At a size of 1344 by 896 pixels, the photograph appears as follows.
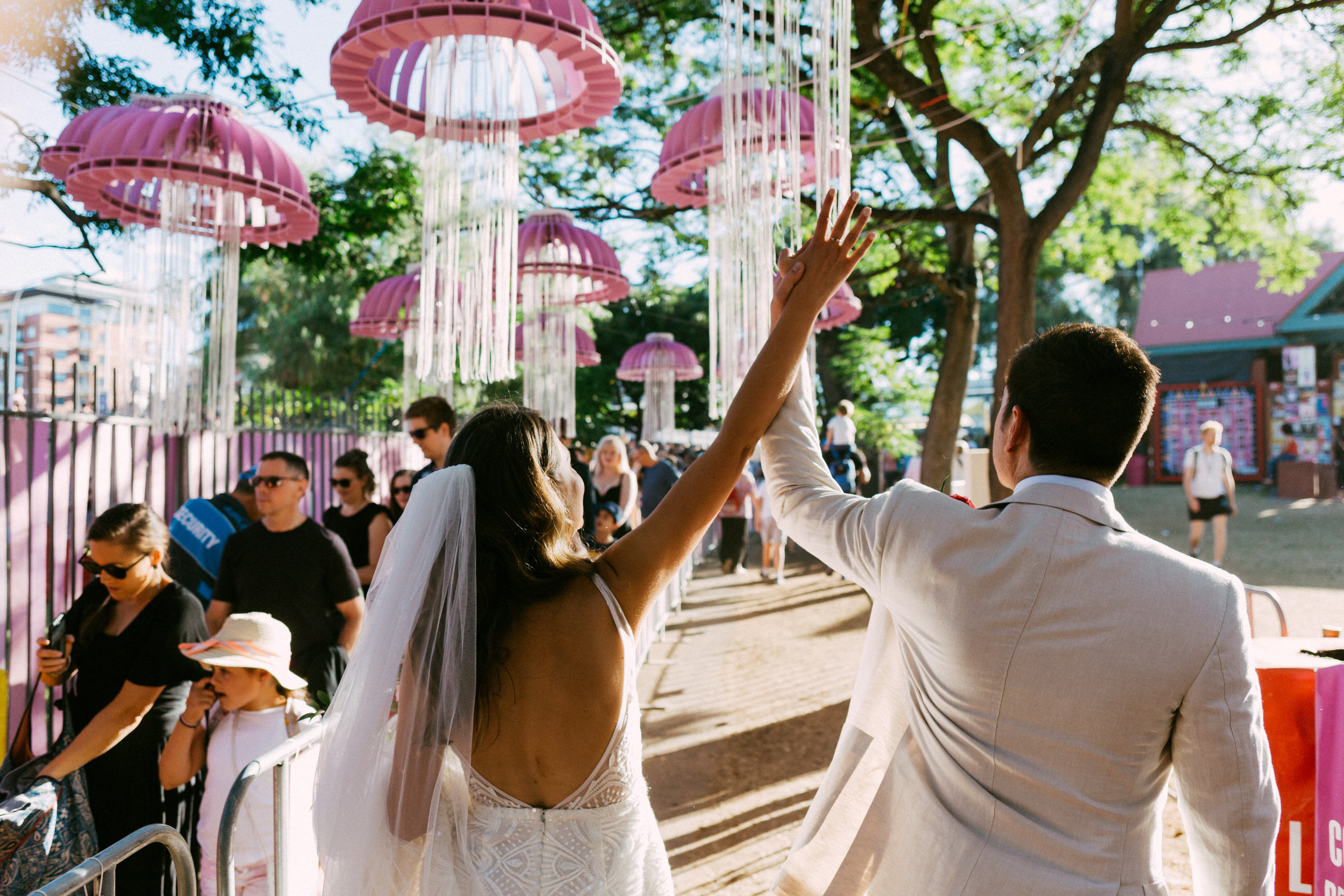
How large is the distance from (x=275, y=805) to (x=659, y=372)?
13.0 m

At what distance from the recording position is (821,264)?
5.69 ft

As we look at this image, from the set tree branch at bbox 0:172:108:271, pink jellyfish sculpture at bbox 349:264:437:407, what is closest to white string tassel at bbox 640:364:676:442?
pink jellyfish sculpture at bbox 349:264:437:407

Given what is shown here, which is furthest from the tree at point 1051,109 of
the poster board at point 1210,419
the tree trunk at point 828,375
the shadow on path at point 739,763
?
the poster board at point 1210,419

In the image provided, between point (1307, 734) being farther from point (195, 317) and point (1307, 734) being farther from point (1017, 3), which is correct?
point (1017, 3)

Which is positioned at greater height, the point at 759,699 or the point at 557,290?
the point at 557,290

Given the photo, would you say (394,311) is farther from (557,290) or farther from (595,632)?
(595,632)

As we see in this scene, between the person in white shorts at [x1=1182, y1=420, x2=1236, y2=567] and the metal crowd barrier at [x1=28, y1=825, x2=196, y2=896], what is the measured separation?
11.8 m

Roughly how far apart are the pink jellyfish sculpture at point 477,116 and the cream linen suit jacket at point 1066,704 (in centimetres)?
316

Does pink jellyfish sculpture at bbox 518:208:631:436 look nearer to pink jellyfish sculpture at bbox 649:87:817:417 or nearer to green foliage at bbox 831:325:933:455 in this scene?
pink jellyfish sculpture at bbox 649:87:817:417

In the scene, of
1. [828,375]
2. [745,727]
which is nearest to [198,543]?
[745,727]

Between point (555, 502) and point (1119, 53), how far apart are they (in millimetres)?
8484

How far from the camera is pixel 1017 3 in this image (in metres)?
10.1

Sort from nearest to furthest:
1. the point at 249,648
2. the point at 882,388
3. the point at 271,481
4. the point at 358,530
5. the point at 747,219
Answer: the point at 249,648, the point at 747,219, the point at 271,481, the point at 358,530, the point at 882,388

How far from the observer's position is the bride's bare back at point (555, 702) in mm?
1559
